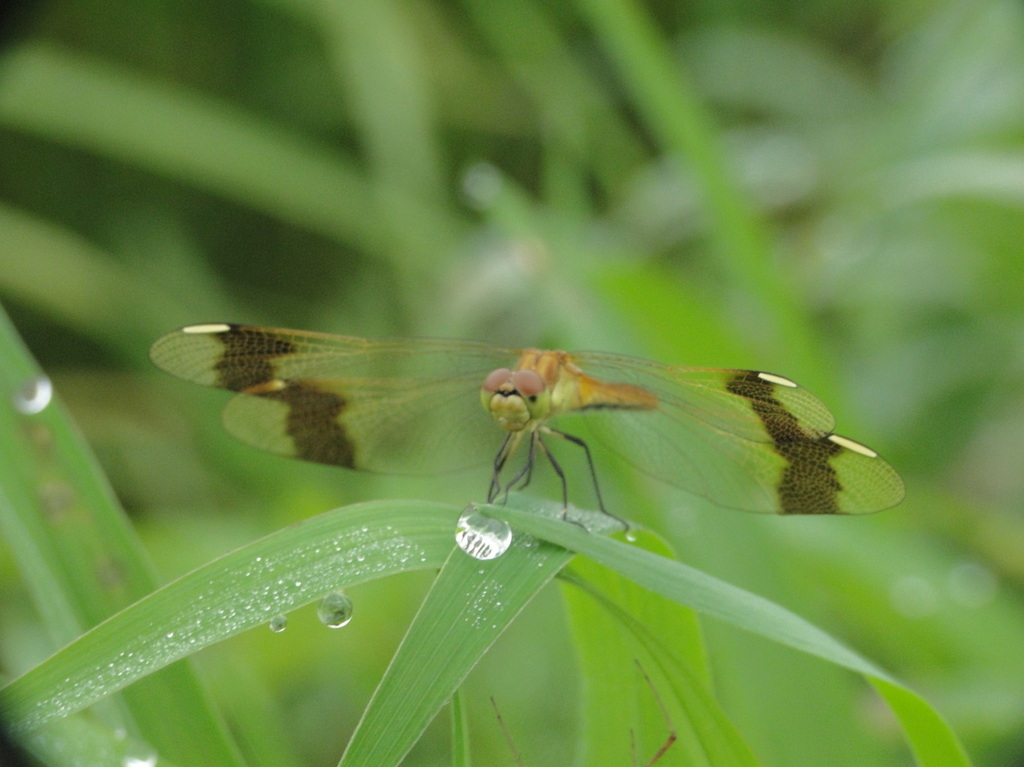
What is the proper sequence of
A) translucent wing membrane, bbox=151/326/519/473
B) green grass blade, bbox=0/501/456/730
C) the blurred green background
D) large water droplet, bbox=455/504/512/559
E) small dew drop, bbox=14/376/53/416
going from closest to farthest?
green grass blade, bbox=0/501/456/730 → large water droplet, bbox=455/504/512/559 → small dew drop, bbox=14/376/53/416 → translucent wing membrane, bbox=151/326/519/473 → the blurred green background

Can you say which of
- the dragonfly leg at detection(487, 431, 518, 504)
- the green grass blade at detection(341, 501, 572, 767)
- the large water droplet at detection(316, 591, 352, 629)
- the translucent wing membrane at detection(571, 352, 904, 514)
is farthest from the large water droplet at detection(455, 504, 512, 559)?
the translucent wing membrane at detection(571, 352, 904, 514)

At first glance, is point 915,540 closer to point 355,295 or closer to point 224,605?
point 224,605

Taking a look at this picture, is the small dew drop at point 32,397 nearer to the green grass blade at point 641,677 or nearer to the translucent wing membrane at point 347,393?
the translucent wing membrane at point 347,393

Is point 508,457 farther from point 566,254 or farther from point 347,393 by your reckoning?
point 566,254

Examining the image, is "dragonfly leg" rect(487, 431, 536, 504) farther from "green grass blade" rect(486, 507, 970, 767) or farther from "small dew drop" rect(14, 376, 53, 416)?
"small dew drop" rect(14, 376, 53, 416)

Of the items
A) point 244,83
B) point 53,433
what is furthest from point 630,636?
point 244,83
